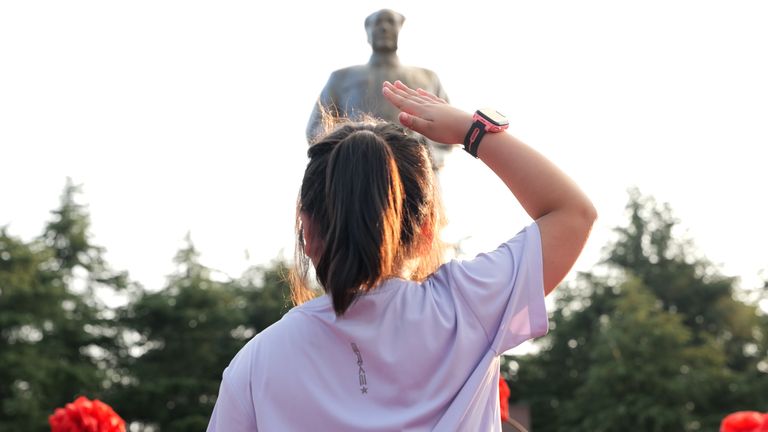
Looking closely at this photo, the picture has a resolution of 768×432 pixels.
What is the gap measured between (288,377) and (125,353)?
111ft

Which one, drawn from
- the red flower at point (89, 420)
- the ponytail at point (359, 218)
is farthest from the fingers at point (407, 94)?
the red flower at point (89, 420)

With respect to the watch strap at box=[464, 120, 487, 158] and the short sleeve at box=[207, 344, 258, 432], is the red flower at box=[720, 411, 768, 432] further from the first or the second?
the short sleeve at box=[207, 344, 258, 432]

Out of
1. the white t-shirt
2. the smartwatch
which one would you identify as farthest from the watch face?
the white t-shirt

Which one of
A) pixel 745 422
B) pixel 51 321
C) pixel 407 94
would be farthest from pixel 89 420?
pixel 51 321

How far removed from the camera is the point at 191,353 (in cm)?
3412

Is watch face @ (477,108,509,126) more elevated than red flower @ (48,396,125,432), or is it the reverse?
watch face @ (477,108,509,126)

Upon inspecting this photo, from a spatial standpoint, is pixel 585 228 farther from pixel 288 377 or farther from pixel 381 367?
pixel 288 377

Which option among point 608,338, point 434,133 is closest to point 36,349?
point 608,338

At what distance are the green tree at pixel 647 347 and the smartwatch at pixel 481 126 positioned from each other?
102 feet

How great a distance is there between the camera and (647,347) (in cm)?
3269

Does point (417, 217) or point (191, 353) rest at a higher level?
point (417, 217)

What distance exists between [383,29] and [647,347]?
28166 millimetres

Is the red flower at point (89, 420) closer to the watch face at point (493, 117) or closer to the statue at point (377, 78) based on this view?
the statue at point (377, 78)

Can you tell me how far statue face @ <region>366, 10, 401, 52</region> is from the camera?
5.95m
